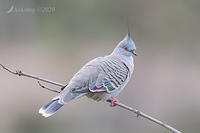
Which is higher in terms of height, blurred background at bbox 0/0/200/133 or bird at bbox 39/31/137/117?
blurred background at bbox 0/0/200/133

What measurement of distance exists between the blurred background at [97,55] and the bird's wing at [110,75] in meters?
5.45

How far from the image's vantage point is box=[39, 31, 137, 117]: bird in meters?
5.15

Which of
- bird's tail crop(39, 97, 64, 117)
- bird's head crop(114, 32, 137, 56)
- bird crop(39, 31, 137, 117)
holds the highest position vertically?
bird's head crop(114, 32, 137, 56)

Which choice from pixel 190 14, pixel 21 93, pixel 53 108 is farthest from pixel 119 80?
→ pixel 190 14

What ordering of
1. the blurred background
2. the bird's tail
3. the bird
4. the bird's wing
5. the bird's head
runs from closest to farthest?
the bird's tail → the bird → the bird's wing → the bird's head → the blurred background

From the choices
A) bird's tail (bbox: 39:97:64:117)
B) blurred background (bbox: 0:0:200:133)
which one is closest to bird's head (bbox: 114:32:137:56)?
bird's tail (bbox: 39:97:64:117)

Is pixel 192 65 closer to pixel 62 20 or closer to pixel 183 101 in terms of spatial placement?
pixel 183 101

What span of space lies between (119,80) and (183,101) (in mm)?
7727

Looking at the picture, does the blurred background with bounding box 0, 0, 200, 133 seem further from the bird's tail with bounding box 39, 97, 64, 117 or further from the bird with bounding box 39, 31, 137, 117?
the bird's tail with bounding box 39, 97, 64, 117

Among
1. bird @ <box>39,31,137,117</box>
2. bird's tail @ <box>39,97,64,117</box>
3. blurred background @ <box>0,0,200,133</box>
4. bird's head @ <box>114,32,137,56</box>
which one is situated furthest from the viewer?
blurred background @ <box>0,0,200,133</box>

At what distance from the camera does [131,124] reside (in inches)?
471

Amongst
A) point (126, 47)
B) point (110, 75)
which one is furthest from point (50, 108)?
point (126, 47)

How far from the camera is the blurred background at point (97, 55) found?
38.9 feet

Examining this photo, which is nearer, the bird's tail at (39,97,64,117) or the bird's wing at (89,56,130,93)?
the bird's tail at (39,97,64,117)
